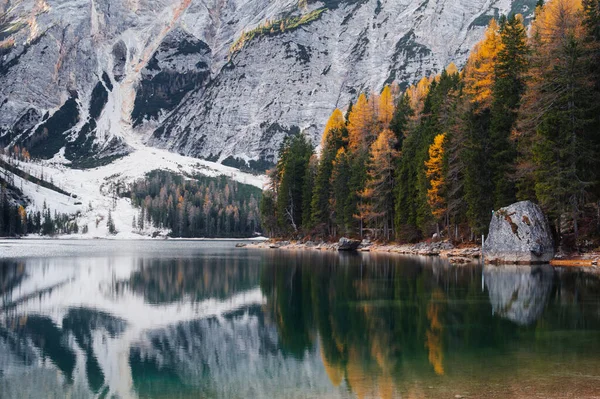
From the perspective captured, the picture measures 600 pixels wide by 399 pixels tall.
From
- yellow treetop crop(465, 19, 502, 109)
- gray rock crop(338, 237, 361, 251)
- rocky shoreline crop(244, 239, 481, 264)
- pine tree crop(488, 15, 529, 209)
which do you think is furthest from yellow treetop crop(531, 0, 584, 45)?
gray rock crop(338, 237, 361, 251)

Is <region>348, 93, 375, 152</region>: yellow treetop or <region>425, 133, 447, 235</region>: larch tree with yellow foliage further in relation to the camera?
<region>348, 93, 375, 152</region>: yellow treetop

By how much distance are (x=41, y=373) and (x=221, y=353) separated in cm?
462

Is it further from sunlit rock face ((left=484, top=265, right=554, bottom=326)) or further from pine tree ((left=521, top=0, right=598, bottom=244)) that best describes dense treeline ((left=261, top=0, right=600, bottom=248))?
sunlit rock face ((left=484, top=265, right=554, bottom=326))

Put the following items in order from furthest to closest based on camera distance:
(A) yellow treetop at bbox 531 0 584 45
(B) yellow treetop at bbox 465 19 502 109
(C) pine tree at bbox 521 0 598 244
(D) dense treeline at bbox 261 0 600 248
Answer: (B) yellow treetop at bbox 465 19 502 109
(A) yellow treetop at bbox 531 0 584 45
(D) dense treeline at bbox 261 0 600 248
(C) pine tree at bbox 521 0 598 244

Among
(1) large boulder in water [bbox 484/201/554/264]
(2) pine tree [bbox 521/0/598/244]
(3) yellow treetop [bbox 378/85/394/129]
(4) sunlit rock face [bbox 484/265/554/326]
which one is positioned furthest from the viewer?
(3) yellow treetop [bbox 378/85/394/129]

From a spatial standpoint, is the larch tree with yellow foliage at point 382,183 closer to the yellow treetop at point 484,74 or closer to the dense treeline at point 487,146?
the dense treeline at point 487,146

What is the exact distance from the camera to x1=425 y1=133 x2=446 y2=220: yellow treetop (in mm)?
60062

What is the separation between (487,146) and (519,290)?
25849mm

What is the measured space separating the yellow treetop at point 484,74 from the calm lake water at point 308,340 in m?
24.0

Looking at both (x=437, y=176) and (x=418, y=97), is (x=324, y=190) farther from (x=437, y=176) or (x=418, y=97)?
(x=437, y=176)

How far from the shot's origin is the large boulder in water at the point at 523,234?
43625 mm

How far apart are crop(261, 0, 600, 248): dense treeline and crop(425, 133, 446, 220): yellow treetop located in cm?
13

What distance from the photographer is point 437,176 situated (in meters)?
62.8

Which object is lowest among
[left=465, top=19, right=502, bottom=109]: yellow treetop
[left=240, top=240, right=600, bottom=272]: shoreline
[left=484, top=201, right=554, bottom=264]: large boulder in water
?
[left=240, top=240, right=600, bottom=272]: shoreline
